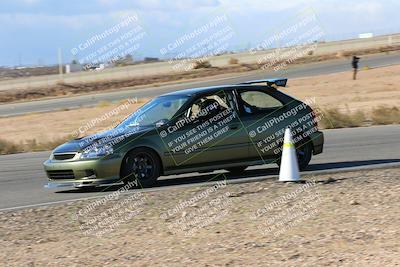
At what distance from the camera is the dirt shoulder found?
7.36 m

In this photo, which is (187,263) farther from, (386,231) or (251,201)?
(251,201)

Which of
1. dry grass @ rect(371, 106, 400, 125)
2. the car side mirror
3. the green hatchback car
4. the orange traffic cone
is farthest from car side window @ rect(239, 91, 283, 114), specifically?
dry grass @ rect(371, 106, 400, 125)

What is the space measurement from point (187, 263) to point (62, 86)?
5447cm

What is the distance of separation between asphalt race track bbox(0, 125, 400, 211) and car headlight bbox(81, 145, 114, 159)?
575 millimetres

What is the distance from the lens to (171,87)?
170ft

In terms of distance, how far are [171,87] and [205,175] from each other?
38118 mm

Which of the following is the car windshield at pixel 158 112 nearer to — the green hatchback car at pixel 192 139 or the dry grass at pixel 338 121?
the green hatchback car at pixel 192 139

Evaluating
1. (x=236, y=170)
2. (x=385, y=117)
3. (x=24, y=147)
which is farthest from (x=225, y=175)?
(x=385, y=117)

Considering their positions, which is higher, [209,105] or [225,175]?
[209,105]

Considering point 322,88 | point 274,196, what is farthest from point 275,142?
point 322,88

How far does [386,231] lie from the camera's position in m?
8.09

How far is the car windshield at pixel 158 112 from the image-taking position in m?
12.7

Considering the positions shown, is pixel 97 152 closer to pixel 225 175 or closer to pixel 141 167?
pixel 141 167

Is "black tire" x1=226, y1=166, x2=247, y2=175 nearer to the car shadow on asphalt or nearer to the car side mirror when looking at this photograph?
the car shadow on asphalt
